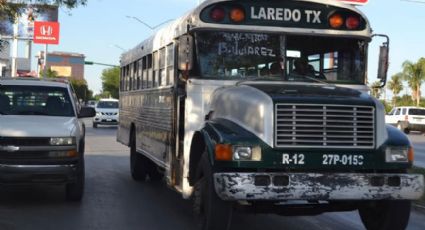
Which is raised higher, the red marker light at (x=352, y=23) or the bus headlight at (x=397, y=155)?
the red marker light at (x=352, y=23)

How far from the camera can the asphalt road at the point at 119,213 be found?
26.2 feet

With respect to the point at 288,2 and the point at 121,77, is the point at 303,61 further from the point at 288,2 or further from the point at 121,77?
the point at 121,77

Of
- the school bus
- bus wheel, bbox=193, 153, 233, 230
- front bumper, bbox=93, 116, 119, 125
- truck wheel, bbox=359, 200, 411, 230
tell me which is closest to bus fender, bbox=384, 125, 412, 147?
Result: the school bus

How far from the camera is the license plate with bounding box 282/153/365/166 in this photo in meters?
6.21

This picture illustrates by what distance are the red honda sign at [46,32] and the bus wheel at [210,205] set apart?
218 feet

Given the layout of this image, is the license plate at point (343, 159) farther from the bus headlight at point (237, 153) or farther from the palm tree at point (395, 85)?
the palm tree at point (395, 85)

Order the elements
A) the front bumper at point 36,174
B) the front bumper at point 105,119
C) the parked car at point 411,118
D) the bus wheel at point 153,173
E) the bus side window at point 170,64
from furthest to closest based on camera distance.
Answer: the parked car at point 411,118 → the front bumper at point 105,119 → the bus wheel at point 153,173 → the front bumper at point 36,174 → the bus side window at point 170,64

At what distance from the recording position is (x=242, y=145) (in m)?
6.14

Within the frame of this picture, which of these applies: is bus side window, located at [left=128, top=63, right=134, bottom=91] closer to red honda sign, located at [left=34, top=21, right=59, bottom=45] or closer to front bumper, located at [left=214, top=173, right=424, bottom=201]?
front bumper, located at [left=214, top=173, right=424, bottom=201]

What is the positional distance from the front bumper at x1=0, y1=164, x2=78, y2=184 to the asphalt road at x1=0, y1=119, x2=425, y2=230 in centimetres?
42

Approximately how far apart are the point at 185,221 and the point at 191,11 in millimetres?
2778

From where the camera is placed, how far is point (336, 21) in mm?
7586

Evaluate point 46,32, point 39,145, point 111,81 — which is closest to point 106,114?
point 39,145

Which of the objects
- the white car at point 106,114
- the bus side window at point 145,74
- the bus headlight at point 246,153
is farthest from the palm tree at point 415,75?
the bus headlight at point 246,153
